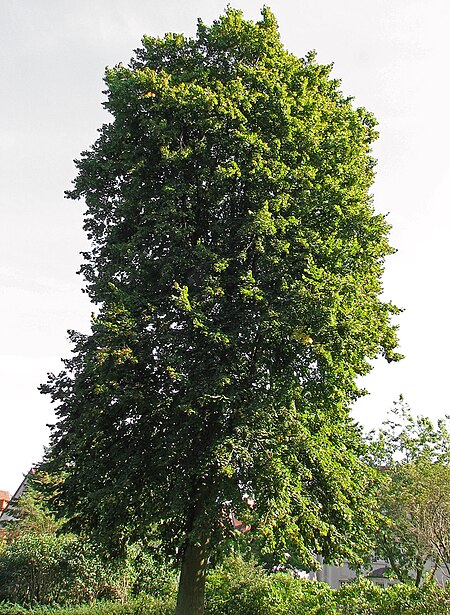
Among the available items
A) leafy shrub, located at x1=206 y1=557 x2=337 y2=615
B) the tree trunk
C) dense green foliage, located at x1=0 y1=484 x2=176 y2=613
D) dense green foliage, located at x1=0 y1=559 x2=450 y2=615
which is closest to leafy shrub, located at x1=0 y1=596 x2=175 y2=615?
dense green foliage, located at x1=0 y1=559 x2=450 y2=615

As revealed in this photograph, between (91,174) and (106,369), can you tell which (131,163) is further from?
(106,369)

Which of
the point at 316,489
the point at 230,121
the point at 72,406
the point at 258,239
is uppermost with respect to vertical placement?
the point at 230,121

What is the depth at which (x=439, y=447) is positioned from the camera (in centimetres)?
2475

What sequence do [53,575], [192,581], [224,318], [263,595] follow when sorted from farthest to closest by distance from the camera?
[53,575] < [263,595] < [224,318] < [192,581]

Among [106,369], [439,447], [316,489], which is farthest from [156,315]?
[439,447]

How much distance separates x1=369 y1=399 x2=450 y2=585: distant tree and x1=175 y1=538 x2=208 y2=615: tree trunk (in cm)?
431

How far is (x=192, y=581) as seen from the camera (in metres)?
11.1

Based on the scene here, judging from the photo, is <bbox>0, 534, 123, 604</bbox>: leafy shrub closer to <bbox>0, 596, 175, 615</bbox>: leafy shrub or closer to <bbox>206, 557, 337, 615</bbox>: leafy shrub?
<bbox>0, 596, 175, 615</bbox>: leafy shrub

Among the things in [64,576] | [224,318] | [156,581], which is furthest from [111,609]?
[224,318]

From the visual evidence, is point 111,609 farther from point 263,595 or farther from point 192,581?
point 192,581

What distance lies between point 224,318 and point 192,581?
5.73m

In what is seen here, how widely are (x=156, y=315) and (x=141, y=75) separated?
5777 mm

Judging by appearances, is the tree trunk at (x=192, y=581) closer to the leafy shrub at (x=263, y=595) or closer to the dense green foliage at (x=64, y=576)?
the leafy shrub at (x=263, y=595)

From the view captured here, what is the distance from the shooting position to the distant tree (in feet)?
53.7
